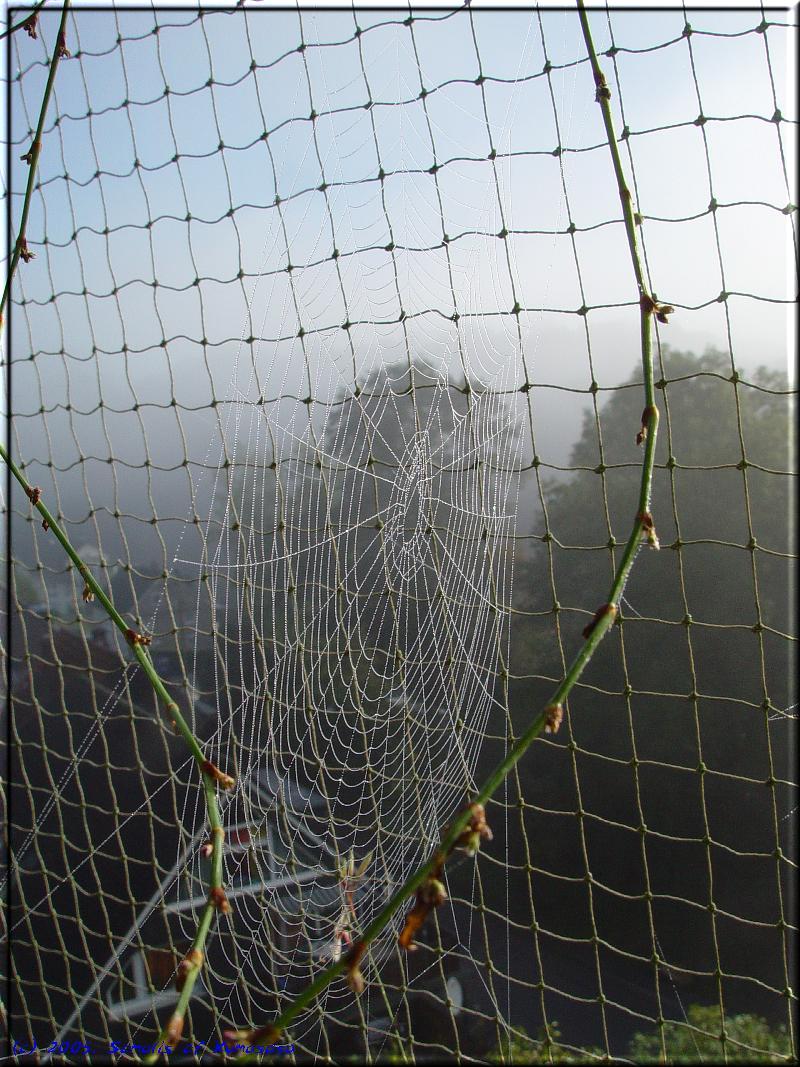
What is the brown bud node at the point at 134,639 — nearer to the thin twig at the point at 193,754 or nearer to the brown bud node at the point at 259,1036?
the thin twig at the point at 193,754

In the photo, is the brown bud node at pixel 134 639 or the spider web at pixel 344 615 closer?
the brown bud node at pixel 134 639

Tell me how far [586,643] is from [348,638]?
0.76 m

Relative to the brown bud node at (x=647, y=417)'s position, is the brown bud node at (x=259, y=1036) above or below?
below

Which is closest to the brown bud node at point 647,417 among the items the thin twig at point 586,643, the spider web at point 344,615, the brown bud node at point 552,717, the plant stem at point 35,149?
Result: the thin twig at point 586,643

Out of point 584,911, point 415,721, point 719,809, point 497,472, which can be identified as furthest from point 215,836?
point 584,911

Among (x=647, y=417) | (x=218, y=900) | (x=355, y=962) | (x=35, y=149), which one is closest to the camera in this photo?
(x=355, y=962)

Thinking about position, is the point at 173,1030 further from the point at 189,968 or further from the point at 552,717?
the point at 552,717

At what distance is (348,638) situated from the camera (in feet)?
4.37

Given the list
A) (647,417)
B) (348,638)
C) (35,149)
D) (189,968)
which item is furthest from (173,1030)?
(35,149)

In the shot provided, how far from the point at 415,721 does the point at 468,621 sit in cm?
19

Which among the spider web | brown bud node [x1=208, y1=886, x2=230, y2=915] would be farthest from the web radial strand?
brown bud node [x1=208, y1=886, x2=230, y2=915]

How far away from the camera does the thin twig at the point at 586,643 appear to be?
1.69 ft

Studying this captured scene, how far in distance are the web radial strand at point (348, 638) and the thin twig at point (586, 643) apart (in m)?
0.47

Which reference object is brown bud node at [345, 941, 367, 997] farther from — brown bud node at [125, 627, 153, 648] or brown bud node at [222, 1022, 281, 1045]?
brown bud node at [125, 627, 153, 648]
